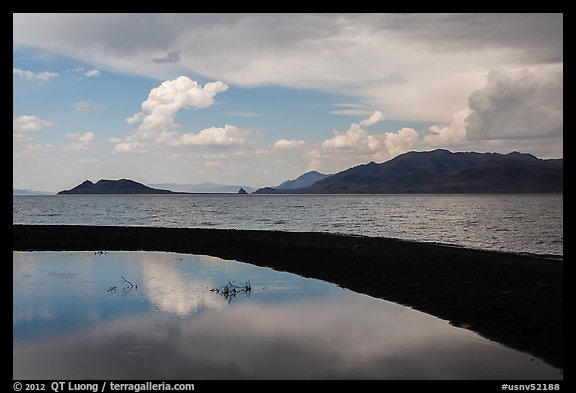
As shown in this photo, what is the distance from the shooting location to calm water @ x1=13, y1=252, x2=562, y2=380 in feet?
40.9

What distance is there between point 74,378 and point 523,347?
13.3 meters

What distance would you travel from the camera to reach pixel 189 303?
2056cm

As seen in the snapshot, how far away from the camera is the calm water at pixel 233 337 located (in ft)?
40.9

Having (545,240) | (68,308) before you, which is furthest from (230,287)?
(545,240)

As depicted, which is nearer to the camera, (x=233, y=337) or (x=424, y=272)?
(x=233, y=337)

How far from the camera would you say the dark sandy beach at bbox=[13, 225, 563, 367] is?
681 inches

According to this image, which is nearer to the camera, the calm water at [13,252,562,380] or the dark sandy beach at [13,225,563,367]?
the calm water at [13,252,562,380]

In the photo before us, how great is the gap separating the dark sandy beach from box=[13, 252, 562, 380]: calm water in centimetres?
148

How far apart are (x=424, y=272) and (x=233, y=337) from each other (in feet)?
54.2

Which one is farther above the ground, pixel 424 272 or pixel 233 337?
pixel 233 337

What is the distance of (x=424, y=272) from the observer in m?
28.4

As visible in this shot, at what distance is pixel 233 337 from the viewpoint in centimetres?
1541

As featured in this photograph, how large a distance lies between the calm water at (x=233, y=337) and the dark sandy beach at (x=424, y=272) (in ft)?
4.85
